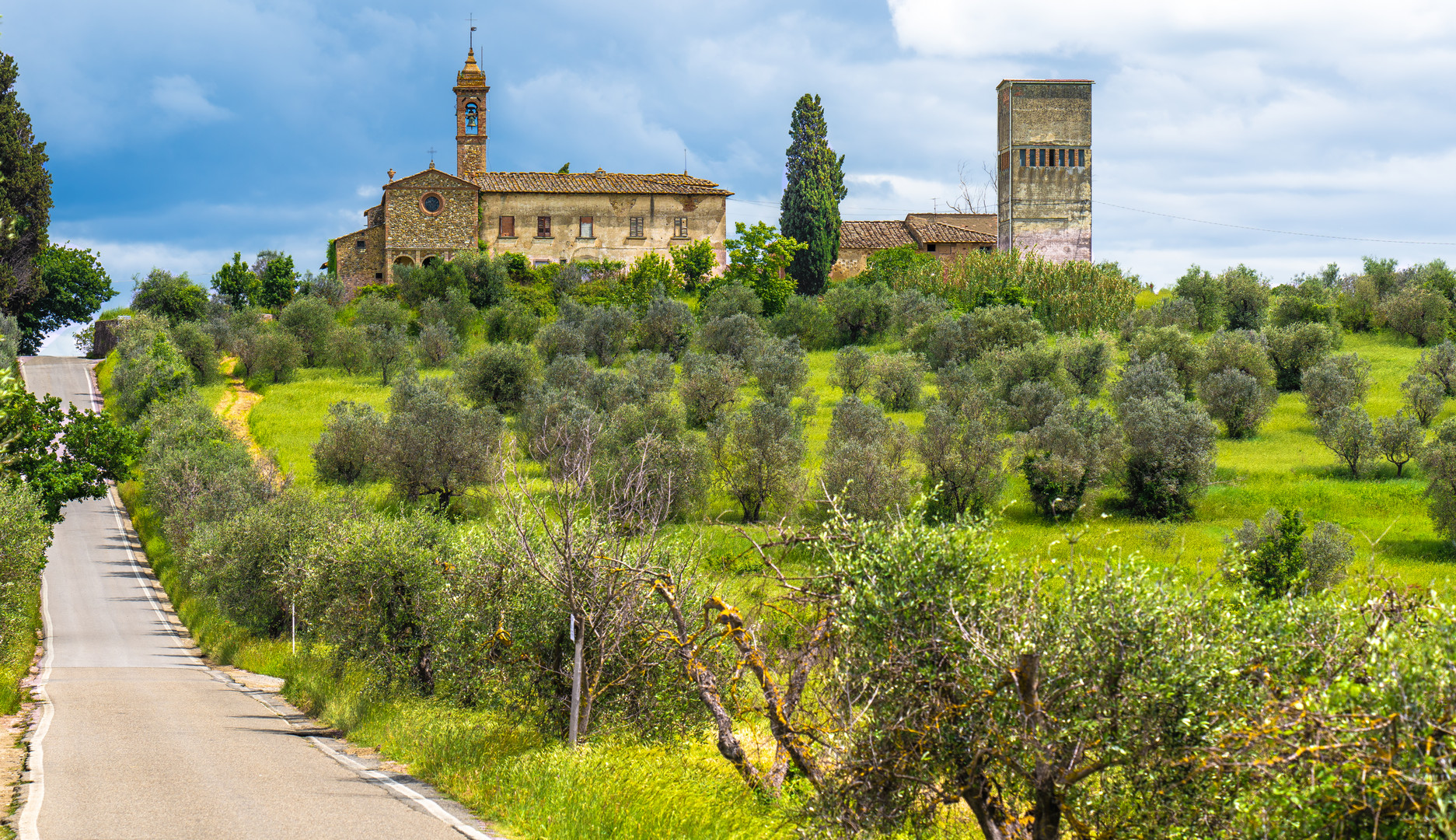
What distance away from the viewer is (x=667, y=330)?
235ft

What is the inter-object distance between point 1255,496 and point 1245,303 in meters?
38.7

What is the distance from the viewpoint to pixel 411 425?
4931cm

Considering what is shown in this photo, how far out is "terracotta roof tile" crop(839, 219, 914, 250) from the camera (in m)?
91.8

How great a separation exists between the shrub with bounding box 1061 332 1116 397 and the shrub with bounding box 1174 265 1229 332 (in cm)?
1796

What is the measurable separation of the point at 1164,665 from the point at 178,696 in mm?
24340

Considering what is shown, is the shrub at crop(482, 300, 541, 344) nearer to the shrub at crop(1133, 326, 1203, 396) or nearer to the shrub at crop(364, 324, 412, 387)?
the shrub at crop(364, 324, 412, 387)

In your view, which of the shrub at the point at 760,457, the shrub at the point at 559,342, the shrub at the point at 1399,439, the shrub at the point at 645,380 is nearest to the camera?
the shrub at the point at 760,457

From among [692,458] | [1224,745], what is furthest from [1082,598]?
[692,458]

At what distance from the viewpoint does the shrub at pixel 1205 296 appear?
257ft

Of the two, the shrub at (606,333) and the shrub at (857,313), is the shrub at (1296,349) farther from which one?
the shrub at (606,333)

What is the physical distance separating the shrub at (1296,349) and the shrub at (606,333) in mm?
36986

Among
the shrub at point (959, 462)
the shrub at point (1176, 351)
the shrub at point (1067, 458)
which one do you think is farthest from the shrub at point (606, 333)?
the shrub at point (1067, 458)

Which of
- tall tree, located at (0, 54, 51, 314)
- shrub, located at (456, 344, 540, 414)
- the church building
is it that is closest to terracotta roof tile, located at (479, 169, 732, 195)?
the church building

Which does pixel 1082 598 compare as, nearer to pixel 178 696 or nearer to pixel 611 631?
pixel 611 631
